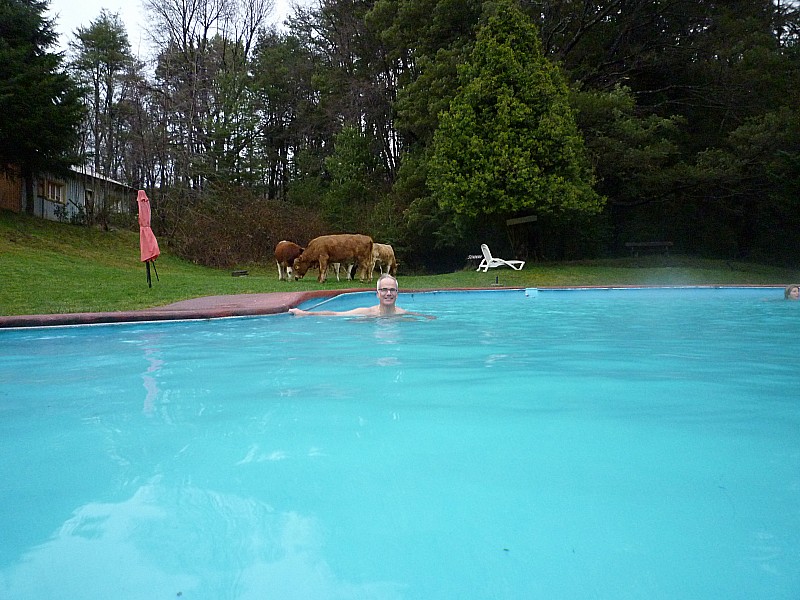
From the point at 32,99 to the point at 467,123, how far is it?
573 inches

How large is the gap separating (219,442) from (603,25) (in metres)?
25.1

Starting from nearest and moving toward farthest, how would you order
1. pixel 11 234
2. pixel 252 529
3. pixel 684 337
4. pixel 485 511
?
1. pixel 252 529
2. pixel 485 511
3. pixel 684 337
4. pixel 11 234

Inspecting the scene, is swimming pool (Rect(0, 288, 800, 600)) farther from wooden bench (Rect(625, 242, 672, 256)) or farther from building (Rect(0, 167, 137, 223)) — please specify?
building (Rect(0, 167, 137, 223))

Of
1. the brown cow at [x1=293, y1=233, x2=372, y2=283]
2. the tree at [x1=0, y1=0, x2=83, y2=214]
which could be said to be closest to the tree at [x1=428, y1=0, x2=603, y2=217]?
the brown cow at [x1=293, y1=233, x2=372, y2=283]

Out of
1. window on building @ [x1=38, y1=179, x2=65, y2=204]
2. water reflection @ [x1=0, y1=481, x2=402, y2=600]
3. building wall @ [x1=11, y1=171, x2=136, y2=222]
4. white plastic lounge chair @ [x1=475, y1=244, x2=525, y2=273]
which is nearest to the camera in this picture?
water reflection @ [x1=0, y1=481, x2=402, y2=600]

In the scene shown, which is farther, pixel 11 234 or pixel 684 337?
pixel 11 234

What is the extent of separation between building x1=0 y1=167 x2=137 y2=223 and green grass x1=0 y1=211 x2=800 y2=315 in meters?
1.46

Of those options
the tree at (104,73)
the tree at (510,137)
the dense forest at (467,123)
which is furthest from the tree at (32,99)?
the tree at (510,137)

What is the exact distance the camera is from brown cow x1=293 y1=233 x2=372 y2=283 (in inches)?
622

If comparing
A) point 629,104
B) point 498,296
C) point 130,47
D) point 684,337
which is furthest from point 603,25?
point 130,47

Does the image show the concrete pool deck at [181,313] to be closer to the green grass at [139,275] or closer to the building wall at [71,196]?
the green grass at [139,275]

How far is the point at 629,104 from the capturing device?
62.9 feet

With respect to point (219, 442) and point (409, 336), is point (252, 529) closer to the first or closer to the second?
point (219, 442)

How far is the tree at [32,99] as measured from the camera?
20.0 meters
